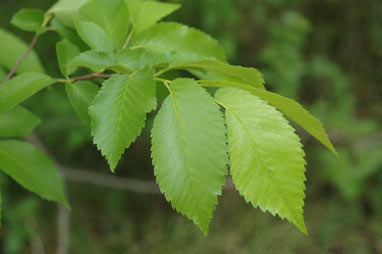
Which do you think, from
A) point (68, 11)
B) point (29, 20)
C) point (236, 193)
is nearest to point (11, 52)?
point (29, 20)

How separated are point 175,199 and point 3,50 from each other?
57 centimetres

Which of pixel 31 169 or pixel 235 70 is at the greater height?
pixel 235 70

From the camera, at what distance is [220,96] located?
50 centimetres

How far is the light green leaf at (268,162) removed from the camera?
1.46 ft

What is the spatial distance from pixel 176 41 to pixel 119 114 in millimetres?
228

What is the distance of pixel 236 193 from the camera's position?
10.3 ft

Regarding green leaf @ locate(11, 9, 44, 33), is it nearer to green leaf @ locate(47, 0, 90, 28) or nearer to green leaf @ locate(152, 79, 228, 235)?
green leaf @ locate(47, 0, 90, 28)

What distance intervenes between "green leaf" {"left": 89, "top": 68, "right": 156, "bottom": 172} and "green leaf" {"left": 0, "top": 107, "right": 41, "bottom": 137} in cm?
28

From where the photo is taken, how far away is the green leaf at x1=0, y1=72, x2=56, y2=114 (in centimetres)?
56

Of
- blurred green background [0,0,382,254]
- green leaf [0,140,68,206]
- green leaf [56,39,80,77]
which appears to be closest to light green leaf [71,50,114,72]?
green leaf [56,39,80,77]

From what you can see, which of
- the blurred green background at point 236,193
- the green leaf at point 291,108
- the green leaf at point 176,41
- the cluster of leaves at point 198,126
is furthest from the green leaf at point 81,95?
the blurred green background at point 236,193

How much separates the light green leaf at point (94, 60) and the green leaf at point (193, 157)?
0.13 m

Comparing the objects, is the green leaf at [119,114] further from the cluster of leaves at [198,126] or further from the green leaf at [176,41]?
the green leaf at [176,41]

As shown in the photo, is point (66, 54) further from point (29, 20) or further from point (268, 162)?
point (268, 162)
